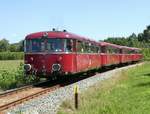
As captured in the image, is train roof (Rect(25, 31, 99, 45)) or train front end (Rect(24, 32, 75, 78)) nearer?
train front end (Rect(24, 32, 75, 78))

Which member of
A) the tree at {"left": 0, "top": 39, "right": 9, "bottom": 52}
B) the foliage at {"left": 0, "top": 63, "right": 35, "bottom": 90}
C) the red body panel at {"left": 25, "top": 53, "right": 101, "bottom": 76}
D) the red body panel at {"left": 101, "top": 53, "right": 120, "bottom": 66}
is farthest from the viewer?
the tree at {"left": 0, "top": 39, "right": 9, "bottom": 52}

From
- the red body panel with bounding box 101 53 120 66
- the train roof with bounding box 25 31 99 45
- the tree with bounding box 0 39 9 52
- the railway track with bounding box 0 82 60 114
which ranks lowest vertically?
the railway track with bounding box 0 82 60 114

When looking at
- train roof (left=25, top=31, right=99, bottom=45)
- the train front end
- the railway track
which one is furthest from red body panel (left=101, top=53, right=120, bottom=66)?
the railway track

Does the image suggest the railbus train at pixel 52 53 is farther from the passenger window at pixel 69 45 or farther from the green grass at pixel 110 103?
the green grass at pixel 110 103

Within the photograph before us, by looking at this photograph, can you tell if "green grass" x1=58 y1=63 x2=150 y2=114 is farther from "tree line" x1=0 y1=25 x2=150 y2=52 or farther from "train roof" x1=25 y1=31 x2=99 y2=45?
"tree line" x1=0 y1=25 x2=150 y2=52

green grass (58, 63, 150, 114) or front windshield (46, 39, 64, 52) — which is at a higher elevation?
front windshield (46, 39, 64, 52)

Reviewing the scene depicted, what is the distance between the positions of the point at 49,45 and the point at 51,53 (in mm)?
560

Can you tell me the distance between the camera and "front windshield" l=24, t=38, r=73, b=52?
24422mm

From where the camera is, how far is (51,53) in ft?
80.0

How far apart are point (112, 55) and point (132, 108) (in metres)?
31.4

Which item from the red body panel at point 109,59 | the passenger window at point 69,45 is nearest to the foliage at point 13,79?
the passenger window at point 69,45

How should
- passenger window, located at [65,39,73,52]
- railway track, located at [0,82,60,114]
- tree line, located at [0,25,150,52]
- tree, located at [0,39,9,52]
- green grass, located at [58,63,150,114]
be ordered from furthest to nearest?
tree, located at [0,39,9,52] → tree line, located at [0,25,150,52] → passenger window, located at [65,39,73,52] → railway track, located at [0,82,60,114] → green grass, located at [58,63,150,114]

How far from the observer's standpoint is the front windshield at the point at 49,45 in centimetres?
2442

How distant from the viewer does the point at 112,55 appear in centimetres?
4569
